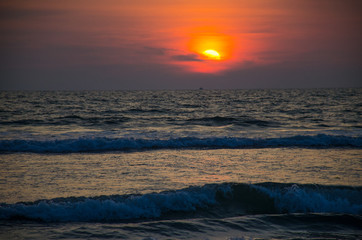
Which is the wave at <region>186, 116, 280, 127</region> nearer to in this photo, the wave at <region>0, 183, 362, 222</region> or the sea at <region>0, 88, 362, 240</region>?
the sea at <region>0, 88, 362, 240</region>

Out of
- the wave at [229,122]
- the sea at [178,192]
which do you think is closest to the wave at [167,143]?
the sea at [178,192]

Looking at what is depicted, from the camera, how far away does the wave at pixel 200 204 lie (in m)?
6.91

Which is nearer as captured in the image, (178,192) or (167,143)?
(178,192)

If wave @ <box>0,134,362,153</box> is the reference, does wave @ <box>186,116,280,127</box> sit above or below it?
above

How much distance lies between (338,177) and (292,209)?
2766 mm

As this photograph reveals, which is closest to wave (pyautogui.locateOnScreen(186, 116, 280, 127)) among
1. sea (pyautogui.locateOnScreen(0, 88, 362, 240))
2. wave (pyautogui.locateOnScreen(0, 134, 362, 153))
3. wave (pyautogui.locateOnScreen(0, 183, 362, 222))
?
wave (pyautogui.locateOnScreen(0, 134, 362, 153))

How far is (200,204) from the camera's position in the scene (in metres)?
7.80

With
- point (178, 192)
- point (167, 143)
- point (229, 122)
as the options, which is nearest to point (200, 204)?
point (178, 192)

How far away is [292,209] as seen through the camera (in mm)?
7730

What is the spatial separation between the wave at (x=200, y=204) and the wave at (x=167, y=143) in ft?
25.6

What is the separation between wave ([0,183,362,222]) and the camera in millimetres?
6906

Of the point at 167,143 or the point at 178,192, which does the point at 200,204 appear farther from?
the point at 167,143

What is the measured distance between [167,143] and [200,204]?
8.97m

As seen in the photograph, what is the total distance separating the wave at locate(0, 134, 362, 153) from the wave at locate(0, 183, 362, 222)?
25.6ft
